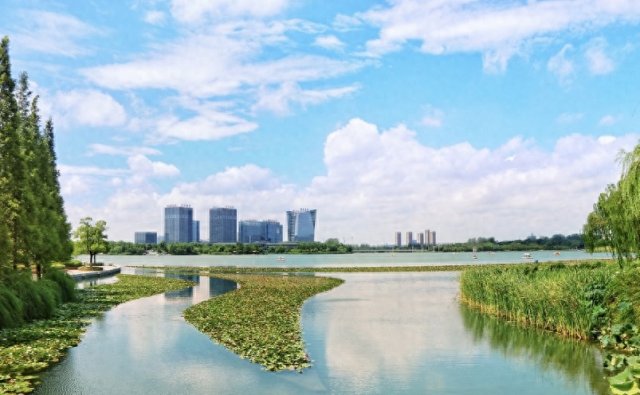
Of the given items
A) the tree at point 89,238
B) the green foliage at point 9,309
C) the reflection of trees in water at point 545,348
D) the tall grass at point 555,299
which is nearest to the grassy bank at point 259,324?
the green foliage at point 9,309

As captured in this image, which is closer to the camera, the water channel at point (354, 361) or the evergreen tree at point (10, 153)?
the water channel at point (354, 361)

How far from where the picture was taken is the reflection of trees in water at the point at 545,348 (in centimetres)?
1900

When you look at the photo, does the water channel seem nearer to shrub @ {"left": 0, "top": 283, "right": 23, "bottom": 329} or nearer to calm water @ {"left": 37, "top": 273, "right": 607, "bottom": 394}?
calm water @ {"left": 37, "top": 273, "right": 607, "bottom": 394}

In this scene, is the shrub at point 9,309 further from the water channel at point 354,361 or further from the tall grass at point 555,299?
the tall grass at point 555,299

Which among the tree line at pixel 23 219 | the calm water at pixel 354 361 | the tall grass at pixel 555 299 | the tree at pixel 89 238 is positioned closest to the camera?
the calm water at pixel 354 361

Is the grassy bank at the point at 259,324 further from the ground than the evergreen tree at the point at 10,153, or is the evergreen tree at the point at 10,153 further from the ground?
the evergreen tree at the point at 10,153

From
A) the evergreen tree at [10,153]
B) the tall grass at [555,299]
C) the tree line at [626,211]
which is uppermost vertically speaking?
the evergreen tree at [10,153]

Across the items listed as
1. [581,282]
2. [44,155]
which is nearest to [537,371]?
[581,282]

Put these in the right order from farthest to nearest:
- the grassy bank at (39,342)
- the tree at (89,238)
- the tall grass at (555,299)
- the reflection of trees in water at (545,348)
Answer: the tree at (89,238)
the tall grass at (555,299)
the reflection of trees in water at (545,348)
the grassy bank at (39,342)

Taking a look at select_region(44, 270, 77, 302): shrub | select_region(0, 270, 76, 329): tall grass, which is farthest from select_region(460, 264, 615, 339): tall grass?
select_region(44, 270, 77, 302): shrub

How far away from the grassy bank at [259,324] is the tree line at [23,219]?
830 centimetres

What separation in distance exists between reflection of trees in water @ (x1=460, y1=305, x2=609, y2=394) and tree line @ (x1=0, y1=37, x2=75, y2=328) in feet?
72.1

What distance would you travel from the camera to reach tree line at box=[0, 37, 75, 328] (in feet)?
92.4

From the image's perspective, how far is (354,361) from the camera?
20609mm
